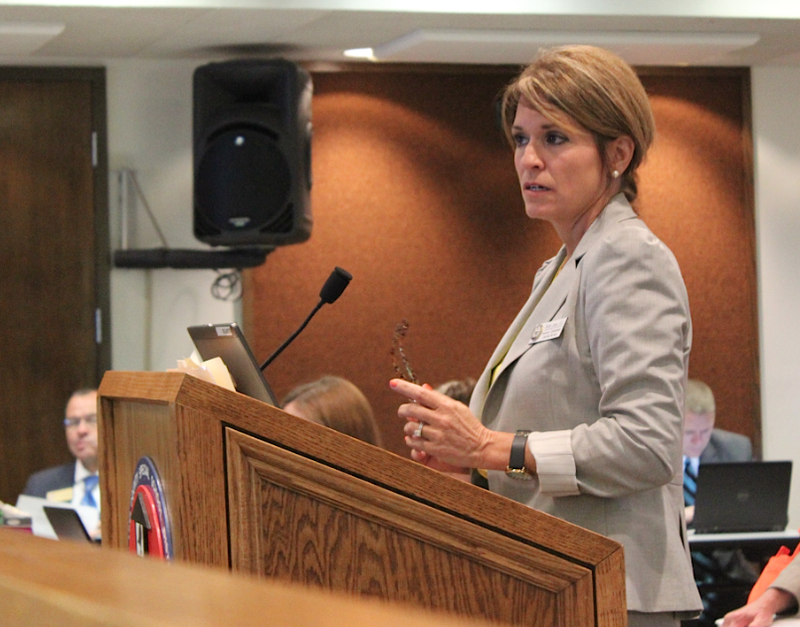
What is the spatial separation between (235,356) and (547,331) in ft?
1.45

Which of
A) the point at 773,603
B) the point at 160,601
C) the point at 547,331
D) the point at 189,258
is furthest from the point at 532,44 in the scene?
the point at 160,601

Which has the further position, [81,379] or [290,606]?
[81,379]

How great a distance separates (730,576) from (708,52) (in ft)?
8.63

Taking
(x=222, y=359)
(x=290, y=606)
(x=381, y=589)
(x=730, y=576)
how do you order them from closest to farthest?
(x=290, y=606) → (x=381, y=589) → (x=222, y=359) → (x=730, y=576)

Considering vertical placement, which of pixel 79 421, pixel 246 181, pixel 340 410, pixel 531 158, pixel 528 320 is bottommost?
pixel 79 421

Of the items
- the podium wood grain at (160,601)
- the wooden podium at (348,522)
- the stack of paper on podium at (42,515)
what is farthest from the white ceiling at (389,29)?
the podium wood grain at (160,601)

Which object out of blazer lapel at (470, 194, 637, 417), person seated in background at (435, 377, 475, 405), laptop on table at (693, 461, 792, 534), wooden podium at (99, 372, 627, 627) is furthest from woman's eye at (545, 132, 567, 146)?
laptop on table at (693, 461, 792, 534)

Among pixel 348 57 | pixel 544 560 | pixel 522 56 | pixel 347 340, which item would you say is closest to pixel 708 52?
pixel 522 56

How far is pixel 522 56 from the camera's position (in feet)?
17.0

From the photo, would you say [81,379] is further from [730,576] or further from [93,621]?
[93,621]

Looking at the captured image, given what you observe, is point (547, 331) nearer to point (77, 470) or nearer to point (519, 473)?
point (519, 473)

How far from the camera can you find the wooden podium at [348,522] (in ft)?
2.93

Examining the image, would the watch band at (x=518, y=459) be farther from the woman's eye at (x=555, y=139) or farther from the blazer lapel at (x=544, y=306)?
the woman's eye at (x=555, y=139)

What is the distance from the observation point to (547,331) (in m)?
1.44
